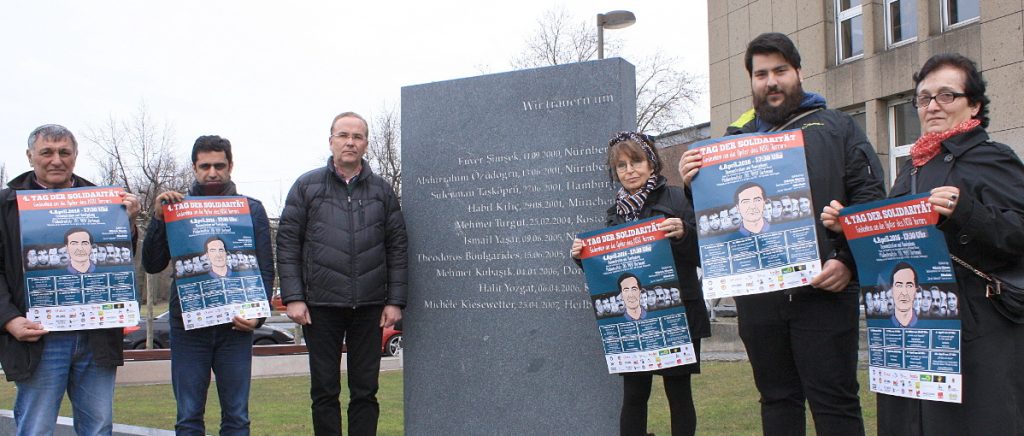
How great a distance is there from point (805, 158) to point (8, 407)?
9.94 m

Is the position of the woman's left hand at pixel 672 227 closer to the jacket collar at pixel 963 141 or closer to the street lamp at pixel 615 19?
the jacket collar at pixel 963 141

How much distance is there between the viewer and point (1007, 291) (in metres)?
2.98

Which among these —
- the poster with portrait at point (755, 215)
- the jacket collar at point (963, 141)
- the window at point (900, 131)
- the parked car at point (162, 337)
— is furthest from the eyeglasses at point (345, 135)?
the parked car at point (162, 337)

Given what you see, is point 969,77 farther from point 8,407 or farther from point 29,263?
point 8,407

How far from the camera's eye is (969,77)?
10.3ft

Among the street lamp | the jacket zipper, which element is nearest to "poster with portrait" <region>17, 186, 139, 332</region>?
the jacket zipper

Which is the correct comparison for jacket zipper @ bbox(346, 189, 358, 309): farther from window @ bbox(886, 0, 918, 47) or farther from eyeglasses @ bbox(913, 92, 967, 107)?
window @ bbox(886, 0, 918, 47)

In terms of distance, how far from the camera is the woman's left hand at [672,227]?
413cm

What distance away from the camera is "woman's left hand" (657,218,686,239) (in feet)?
13.6

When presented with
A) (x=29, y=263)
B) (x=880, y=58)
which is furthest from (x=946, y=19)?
(x=29, y=263)

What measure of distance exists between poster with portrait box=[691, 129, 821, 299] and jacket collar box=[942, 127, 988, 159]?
57 cm

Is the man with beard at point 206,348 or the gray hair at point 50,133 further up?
the gray hair at point 50,133

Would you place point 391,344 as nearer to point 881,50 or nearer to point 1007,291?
point 881,50

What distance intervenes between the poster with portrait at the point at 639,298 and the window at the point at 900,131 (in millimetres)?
12002
